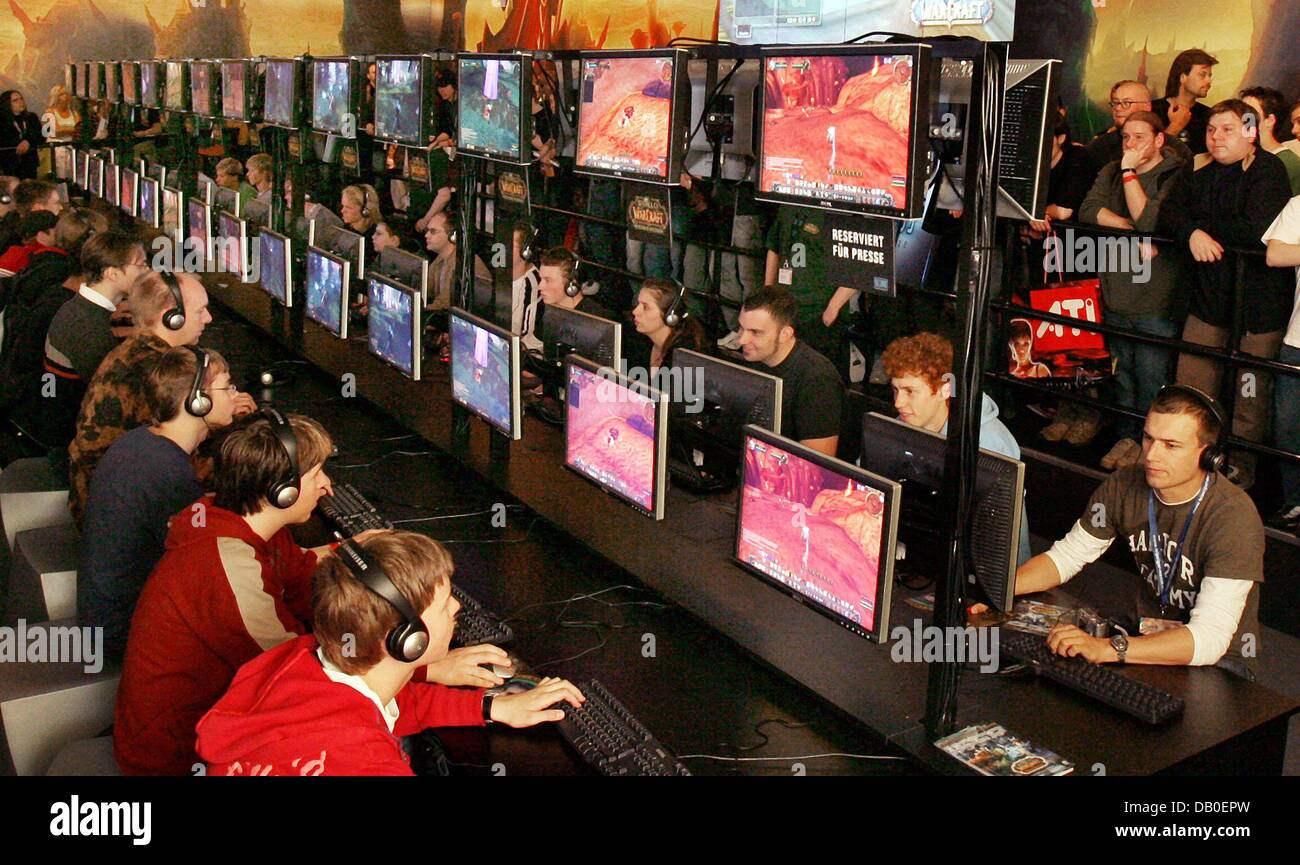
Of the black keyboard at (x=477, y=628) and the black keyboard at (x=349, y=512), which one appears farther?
the black keyboard at (x=349, y=512)

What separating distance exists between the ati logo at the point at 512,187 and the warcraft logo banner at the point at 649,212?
0.58 meters

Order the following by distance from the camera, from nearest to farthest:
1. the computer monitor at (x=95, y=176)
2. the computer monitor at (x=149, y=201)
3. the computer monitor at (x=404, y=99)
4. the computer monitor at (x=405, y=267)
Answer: the computer monitor at (x=404, y=99), the computer monitor at (x=405, y=267), the computer monitor at (x=149, y=201), the computer monitor at (x=95, y=176)

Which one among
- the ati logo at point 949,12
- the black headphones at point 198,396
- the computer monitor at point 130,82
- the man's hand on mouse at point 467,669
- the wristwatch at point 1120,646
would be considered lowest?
the man's hand on mouse at point 467,669

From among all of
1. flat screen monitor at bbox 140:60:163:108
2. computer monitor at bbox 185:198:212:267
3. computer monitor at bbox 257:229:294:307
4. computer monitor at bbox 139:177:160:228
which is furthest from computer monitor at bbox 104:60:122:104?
computer monitor at bbox 257:229:294:307

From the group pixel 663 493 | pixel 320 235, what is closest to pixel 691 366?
pixel 663 493

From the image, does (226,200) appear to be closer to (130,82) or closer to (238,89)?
(238,89)

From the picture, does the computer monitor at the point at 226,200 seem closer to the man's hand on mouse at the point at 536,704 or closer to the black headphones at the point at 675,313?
the black headphones at the point at 675,313

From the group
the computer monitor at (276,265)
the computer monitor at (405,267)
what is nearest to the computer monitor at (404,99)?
the computer monitor at (405,267)

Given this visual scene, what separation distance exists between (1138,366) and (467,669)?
3781 mm

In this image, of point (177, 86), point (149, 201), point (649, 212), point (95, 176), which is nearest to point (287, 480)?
point (649, 212)

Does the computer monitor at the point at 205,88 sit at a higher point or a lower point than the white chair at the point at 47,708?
higher

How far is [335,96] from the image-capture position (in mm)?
5867

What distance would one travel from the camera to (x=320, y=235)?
620 cm

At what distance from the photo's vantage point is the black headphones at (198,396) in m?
3.23
